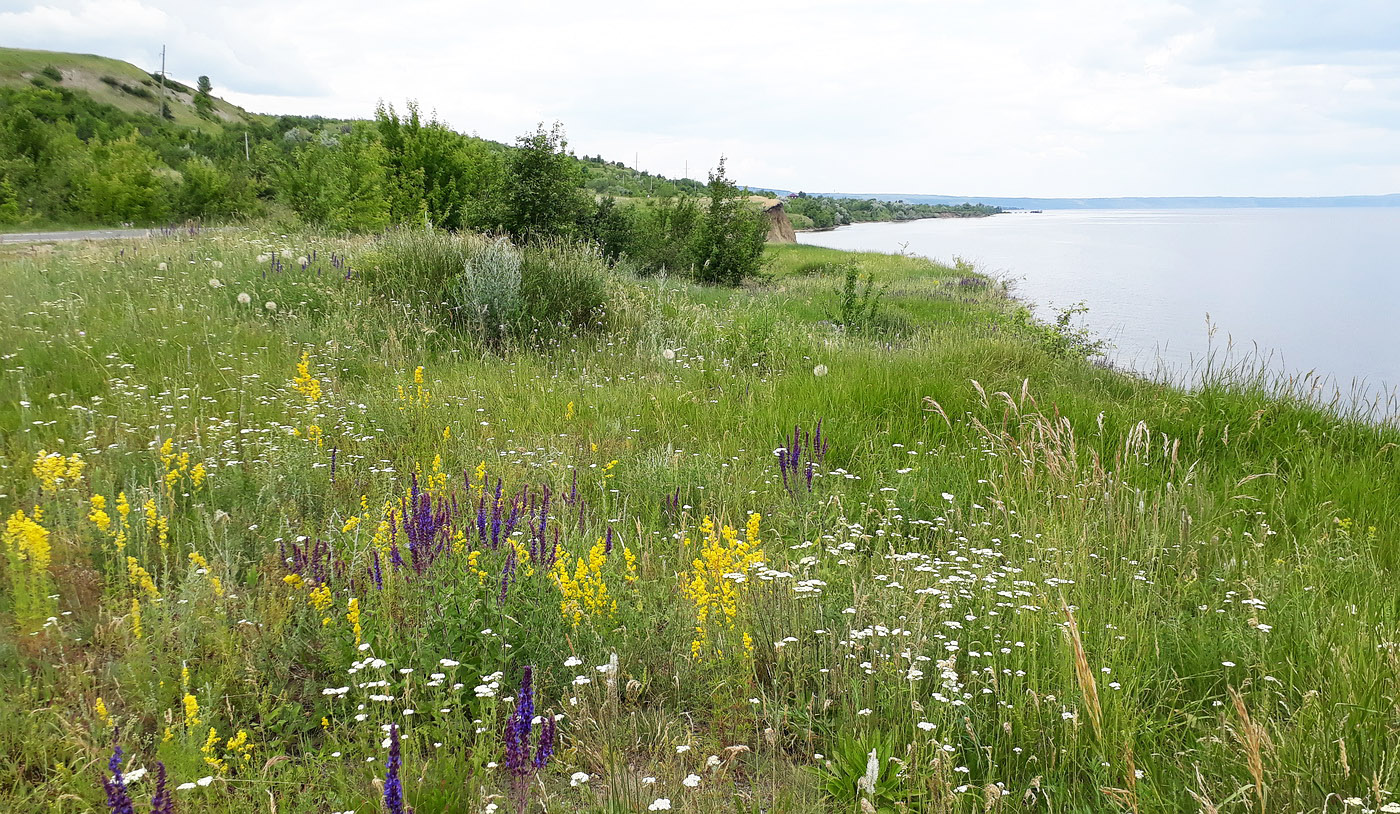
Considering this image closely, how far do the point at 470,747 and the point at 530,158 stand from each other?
14952 millimetres

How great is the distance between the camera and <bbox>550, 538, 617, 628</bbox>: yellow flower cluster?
283 cm

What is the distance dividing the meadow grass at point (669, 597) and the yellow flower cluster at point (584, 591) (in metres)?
0.02

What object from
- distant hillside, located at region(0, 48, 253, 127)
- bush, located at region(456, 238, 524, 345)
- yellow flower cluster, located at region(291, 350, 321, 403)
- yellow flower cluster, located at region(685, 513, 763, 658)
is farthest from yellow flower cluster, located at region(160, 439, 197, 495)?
distant hillside, located at region(0, 48, 253, 127)

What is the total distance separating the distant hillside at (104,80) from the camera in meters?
66.6

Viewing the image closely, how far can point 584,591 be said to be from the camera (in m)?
2.93

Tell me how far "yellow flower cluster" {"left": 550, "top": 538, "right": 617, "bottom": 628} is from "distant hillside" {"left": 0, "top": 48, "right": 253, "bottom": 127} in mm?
79389

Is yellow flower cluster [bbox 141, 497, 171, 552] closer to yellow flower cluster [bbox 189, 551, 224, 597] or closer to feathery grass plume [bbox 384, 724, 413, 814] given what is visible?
yellow flower cluster [bbox 189, 551, 224, 597]

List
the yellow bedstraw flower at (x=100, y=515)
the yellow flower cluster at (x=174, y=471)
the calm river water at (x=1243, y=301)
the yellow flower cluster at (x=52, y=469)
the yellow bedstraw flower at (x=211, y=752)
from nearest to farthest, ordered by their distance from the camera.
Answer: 1. the yellow bedstraw flower at (x=211, y=752)
2. the yellow bedstraw flower at (x=100, y=515)
3. the yellow flower cluster at (x=52, y=469)
4. the yellow flower cluster at (x=174, y=471)
5. the calm river water at (x=1243, y=301)

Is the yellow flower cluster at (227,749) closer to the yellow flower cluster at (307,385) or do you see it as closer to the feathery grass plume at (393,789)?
the feathery grass plume at (393,789)

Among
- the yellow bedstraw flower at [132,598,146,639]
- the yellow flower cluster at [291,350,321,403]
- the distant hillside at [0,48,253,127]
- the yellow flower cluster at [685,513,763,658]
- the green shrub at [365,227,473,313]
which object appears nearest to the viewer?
the yellow bedstraw flower at [132,598,146,639]

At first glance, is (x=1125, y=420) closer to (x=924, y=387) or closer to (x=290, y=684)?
(x=924, y=387)

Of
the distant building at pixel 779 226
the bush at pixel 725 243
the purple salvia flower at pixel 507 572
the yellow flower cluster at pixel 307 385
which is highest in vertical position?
the distant building at pixel 779 226

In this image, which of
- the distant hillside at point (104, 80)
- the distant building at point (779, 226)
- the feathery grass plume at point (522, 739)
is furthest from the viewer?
the distant hillside at point (104, 80)

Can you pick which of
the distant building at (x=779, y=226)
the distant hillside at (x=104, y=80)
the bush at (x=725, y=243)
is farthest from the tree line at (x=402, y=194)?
the distant hillside at (x=104, y=80)
